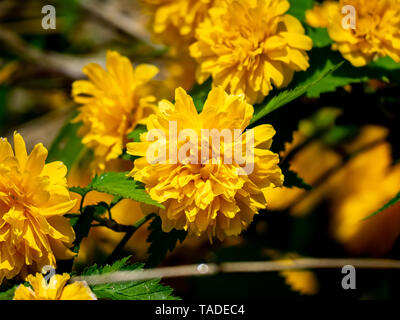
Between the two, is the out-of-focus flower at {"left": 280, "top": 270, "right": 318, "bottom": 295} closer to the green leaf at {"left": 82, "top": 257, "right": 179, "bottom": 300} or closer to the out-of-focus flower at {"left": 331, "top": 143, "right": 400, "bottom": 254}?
the out-of-focus flower at {"left": 331, "top": 143, "right": 400, "bottom": 254}

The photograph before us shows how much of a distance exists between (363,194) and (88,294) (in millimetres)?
765

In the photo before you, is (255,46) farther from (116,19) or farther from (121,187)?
(116,19)

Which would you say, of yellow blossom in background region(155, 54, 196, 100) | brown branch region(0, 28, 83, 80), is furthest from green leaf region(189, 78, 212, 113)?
brown branch region(0, 28, 83, 80)

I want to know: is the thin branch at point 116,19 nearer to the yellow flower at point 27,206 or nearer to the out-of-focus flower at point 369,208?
the out-of-focus flower at point 369,208

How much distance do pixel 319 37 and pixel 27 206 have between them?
0.51 meters

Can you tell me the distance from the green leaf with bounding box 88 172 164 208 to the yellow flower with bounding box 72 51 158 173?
0.12 metres

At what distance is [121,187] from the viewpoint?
685 millimetres

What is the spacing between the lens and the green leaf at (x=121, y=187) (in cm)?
65

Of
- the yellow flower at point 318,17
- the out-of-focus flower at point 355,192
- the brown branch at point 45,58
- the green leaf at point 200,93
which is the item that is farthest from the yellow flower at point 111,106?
the brown branch at point 45,58

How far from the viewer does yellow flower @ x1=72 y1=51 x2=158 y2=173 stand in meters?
0.84

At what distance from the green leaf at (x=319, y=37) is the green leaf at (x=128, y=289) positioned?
0.43 metres

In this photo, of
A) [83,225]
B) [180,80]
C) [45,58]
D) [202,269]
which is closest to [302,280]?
[202,269]

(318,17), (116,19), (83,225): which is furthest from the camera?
(116,19)
